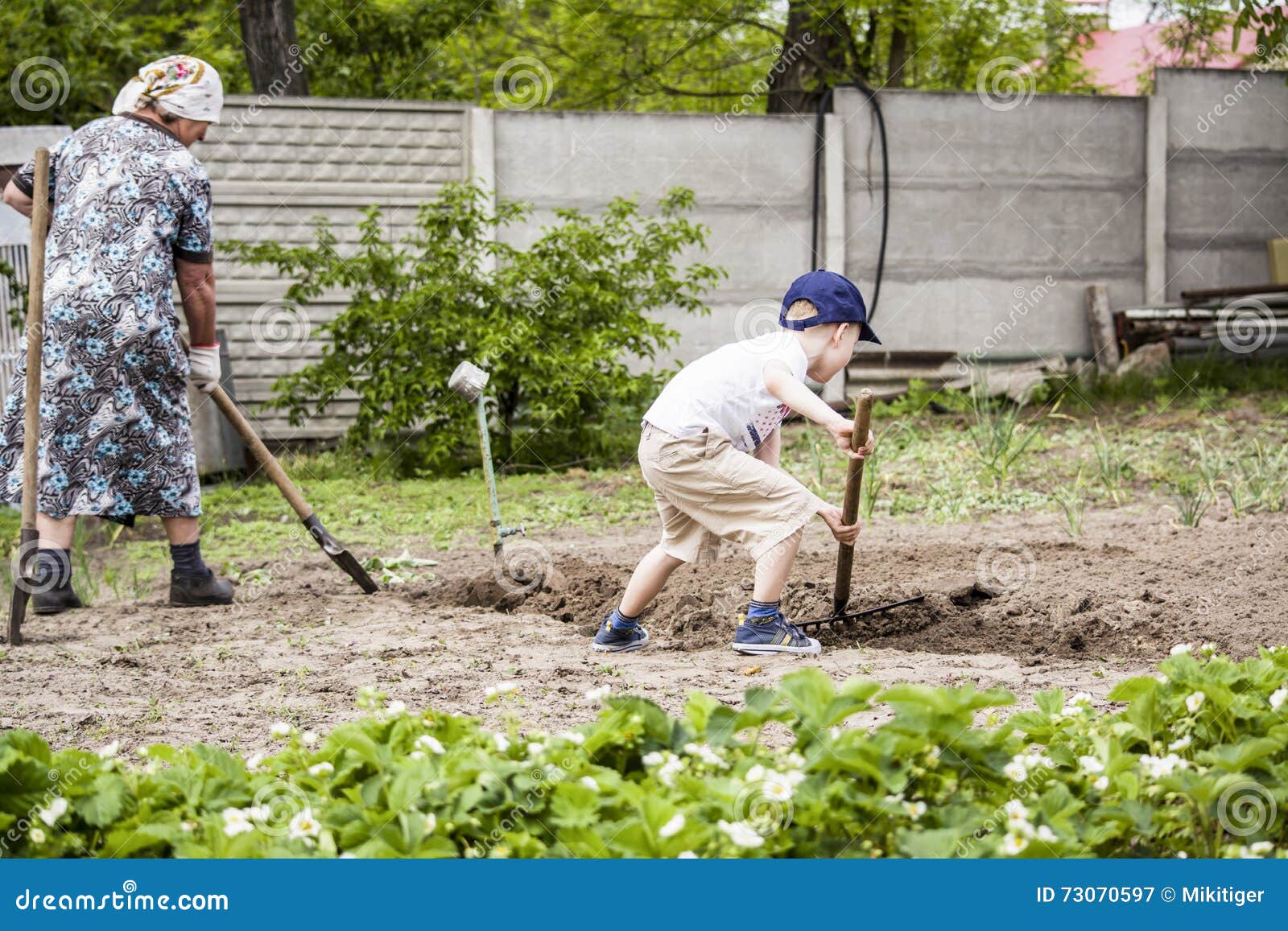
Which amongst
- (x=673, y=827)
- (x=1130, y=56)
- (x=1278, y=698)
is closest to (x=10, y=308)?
(x=673, y=827)

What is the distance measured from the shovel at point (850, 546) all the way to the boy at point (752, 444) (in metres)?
0.07

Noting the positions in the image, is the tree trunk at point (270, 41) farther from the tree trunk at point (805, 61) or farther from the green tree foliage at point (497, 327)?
the tree trunk at point (805, 61)

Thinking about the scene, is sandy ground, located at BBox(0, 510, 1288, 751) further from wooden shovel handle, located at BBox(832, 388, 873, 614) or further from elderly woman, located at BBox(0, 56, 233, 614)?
elderly woman, located at BBox(0, 56, 233, 614)

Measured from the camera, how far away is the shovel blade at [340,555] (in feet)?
15.8

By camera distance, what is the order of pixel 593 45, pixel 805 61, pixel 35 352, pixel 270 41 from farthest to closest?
pixel 593 45
pixel 805 61
pixel 270 41
pixel 35 352

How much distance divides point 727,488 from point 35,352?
2351 mm

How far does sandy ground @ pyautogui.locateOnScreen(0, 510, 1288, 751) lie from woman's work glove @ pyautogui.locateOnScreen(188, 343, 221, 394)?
0.78 m

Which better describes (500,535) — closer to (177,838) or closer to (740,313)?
(177,838)

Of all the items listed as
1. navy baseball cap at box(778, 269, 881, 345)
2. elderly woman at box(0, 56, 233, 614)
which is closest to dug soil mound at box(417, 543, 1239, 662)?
navy baseball cap at box(778, 269, 881, 345)

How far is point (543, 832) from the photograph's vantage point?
5.89 ft

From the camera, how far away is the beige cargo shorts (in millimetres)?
3668

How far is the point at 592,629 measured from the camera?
167 inches

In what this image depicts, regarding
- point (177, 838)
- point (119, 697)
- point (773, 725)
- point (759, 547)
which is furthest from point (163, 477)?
point (177, 838)

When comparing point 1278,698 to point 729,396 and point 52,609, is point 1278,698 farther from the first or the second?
point 52,609
